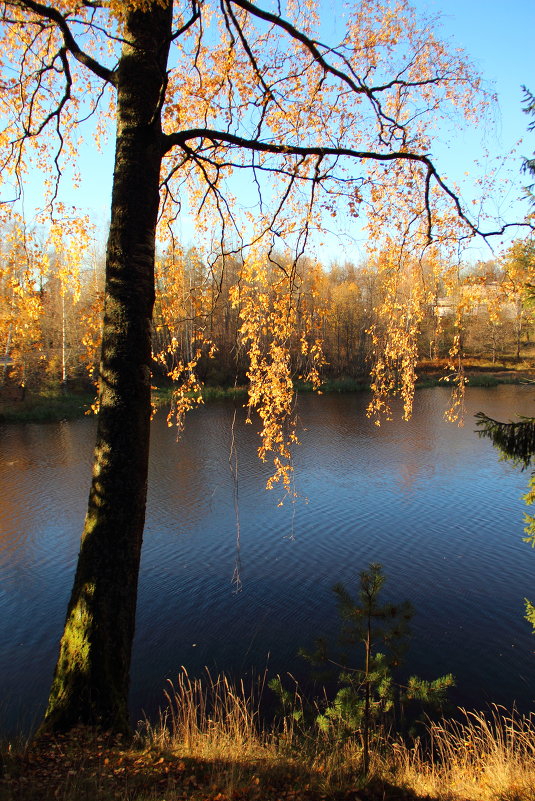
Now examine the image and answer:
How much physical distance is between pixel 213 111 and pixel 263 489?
1014 cm

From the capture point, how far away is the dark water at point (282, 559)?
711 centimetres

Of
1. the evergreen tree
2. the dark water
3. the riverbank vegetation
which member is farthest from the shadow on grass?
the dark water

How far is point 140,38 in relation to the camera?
332cm

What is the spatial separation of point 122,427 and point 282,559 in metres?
7.41

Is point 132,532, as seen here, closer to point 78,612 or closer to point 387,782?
point 78,612

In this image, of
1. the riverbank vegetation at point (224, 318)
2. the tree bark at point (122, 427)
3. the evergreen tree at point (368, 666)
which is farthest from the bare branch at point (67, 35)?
the evergreen tree at point (368, 666)

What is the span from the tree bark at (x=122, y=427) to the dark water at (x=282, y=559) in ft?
12.6

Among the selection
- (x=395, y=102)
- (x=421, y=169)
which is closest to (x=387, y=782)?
(x=421, y=169)

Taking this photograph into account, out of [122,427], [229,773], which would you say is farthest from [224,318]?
[229,773]

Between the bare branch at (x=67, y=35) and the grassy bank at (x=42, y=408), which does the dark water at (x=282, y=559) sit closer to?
the grassy bank at (x=42, y=408)

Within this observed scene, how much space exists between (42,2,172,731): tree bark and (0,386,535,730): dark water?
12.6ft

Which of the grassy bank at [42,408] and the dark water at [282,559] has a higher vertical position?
the grassy bank at [42,408]

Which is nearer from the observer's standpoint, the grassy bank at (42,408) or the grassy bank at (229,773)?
the grassy bank at (229,773)

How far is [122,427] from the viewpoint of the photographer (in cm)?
319
